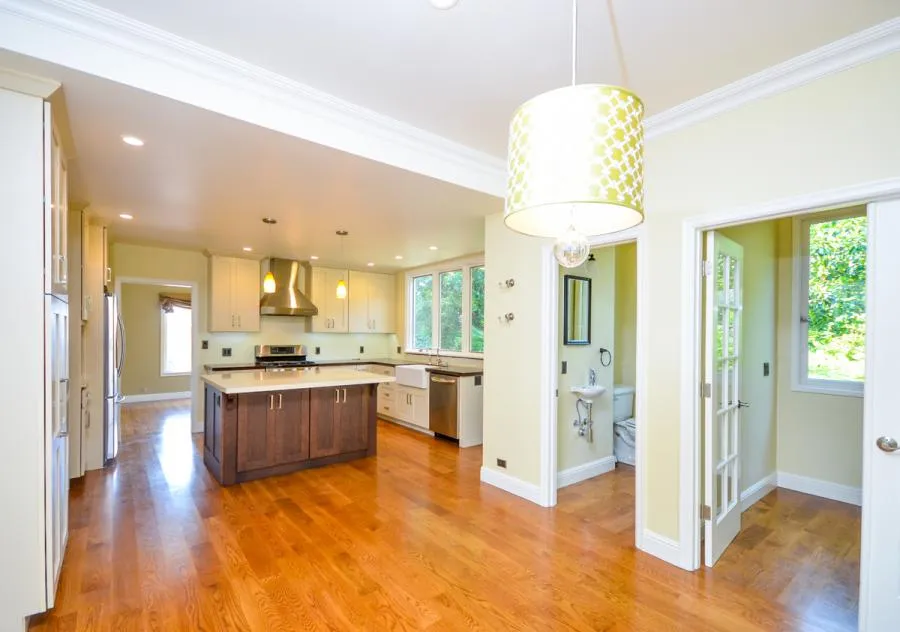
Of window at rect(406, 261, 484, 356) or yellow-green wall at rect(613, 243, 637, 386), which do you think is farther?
window at rect(406, 261, 484, 356)

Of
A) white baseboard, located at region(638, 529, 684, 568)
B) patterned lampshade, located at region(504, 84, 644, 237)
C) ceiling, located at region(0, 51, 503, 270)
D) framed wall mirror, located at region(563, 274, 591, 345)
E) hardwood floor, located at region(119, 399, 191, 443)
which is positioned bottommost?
hardwood floor, located at region(119, 399, 191, 443)

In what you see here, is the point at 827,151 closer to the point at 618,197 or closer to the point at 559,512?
the point at 618,197

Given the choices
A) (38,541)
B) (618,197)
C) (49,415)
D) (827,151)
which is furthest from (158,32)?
(827,151)

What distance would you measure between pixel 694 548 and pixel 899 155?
2.20 metres

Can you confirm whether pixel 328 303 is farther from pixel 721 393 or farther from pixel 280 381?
pixel 721 393

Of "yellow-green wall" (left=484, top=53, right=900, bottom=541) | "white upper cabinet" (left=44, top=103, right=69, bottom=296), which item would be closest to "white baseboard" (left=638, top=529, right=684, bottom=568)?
"yellow-green wall" (left=484, top=53, right=900, bottom=541)

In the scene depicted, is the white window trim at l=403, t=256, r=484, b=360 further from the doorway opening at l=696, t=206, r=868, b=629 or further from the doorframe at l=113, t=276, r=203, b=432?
the doorway opening at l=696, t=206, r=868, b=629

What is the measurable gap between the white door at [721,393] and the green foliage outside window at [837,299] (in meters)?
1.40

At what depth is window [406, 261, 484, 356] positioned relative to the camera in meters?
6.27

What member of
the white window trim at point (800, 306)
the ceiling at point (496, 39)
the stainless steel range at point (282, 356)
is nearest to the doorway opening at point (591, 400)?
the white window trim at point (800, 306)

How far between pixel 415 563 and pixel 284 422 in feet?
6.97

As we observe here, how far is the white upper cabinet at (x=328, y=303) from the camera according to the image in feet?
23.0

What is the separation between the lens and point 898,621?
1774 mm

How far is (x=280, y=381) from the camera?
4.05 m
